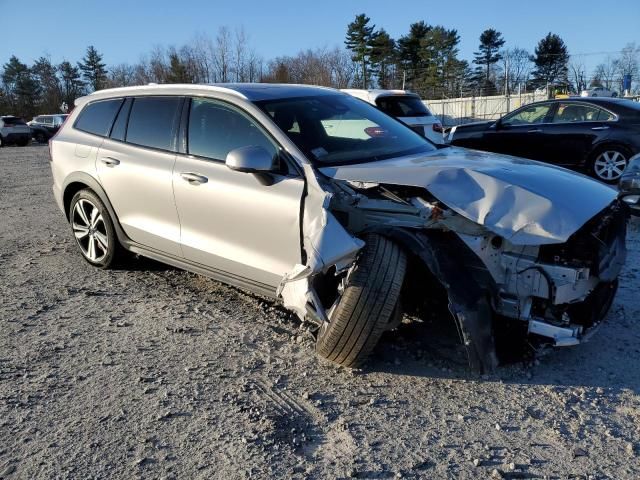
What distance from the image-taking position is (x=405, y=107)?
439 inches

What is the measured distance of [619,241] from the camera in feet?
12.3

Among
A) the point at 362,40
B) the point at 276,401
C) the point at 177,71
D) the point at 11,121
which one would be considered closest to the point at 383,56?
the point at 362,40

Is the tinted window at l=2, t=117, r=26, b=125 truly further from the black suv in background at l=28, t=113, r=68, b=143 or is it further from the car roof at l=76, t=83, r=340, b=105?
the car roof at l=76, t=83, r=340, b=105

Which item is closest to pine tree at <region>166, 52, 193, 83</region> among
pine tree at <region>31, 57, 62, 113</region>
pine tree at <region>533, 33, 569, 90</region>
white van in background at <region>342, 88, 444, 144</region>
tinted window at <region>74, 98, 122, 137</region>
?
pine tree at <region>31, 57, 62, 113</region>

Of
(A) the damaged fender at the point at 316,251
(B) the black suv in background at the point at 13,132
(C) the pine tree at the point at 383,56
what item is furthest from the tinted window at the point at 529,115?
(C) the pine tree at the point at 383,56

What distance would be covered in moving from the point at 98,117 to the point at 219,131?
70.8 inches

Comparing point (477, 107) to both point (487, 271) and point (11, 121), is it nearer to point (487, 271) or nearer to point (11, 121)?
point (11, 121)

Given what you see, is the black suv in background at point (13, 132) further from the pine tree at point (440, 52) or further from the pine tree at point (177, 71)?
the pine tree at point (440, 52)

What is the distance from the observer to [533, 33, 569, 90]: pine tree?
38844 millimetres

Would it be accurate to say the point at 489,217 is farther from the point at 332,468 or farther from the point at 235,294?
the point at 235,294

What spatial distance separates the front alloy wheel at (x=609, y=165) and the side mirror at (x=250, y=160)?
731cm

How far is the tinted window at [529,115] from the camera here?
32.5 feet

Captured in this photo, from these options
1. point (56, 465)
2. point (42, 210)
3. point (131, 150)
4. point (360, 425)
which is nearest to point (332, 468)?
point (360, 425)

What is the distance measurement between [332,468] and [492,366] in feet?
4.02
